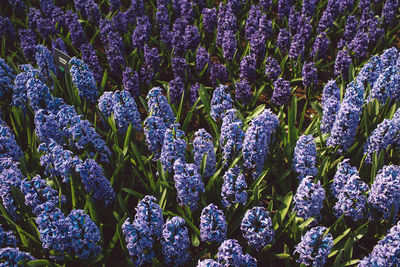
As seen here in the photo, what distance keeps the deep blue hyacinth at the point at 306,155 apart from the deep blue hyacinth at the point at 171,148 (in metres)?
1.45

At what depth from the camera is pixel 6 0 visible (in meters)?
9.17

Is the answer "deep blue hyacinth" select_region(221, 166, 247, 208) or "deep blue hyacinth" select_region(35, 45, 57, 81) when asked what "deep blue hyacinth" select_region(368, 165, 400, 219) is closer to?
"deep blue hyacinth" select_region(221, 166, 247, 208)

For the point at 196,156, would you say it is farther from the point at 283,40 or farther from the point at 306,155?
the point at 283,40

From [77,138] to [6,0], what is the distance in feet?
20.5

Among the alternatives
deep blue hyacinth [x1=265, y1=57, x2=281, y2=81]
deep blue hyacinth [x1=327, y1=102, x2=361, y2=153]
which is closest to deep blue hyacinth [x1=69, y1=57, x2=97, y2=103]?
deep blue hyacinth [x1=265, y1=57, x2=281, y2=81]

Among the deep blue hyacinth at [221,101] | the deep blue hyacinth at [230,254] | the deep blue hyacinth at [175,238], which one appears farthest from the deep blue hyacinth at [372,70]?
the deep blue hyacinth at [175,238]

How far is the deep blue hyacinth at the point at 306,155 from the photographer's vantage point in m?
4.66

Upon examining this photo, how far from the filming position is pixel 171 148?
4629 millimetres

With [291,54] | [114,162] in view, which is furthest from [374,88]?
[114,162]

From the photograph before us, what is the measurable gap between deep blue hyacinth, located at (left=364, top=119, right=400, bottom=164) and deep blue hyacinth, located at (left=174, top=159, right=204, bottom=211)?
8.08 ft

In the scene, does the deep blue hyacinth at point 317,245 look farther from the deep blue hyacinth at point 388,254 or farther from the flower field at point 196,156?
the deep blue hyacinth at point 388,254

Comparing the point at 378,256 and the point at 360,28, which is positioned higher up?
the point at 360,28

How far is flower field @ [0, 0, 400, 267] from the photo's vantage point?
4.02 m

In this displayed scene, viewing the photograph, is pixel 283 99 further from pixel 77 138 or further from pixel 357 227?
pixel 77 138
